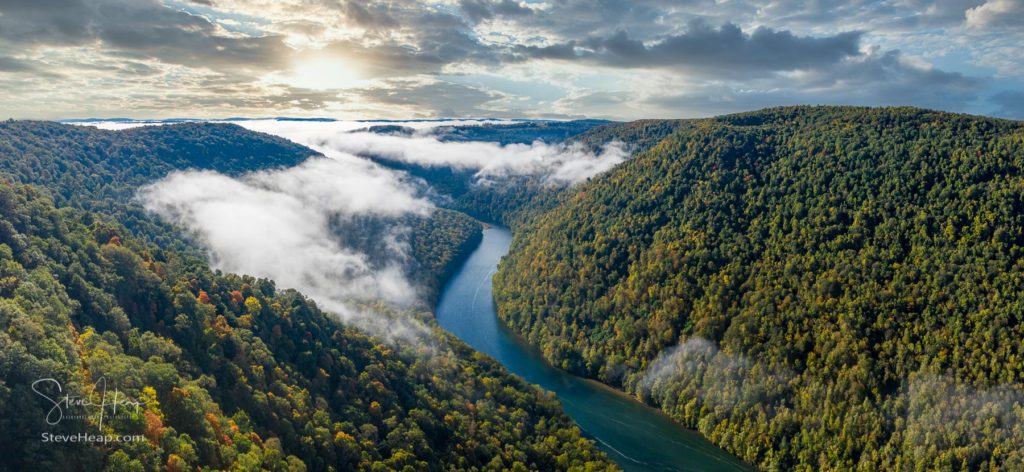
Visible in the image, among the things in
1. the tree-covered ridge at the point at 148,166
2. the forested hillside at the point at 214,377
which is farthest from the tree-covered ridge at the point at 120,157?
the forested hillside at the point at 214,377

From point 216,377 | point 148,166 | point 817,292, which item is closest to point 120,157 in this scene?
point 148,166

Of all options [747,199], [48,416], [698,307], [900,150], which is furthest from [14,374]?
[900,150]

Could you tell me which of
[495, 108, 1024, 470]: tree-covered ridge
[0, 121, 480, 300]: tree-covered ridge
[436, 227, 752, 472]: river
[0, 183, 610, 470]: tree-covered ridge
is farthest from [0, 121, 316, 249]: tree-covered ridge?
[495, 108, 1024, 470]: tree-covered ridge

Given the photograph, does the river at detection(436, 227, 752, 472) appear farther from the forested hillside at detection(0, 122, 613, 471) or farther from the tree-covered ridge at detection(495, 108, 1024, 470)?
the forested hillside at detection(0, 122, 613, 471)

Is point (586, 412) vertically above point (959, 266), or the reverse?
point (959, 266)

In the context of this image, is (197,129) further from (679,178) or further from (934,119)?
(934,119)

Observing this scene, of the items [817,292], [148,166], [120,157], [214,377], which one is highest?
[120,157]

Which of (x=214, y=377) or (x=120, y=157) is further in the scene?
(x=120, y=157)

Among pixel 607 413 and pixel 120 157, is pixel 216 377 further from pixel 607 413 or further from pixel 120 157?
pixel 120 157
